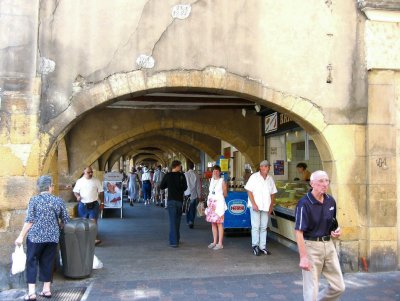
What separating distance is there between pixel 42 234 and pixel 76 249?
0.92 meters

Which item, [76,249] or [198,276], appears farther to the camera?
[198,276]

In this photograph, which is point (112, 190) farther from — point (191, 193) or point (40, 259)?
point (40, 259)

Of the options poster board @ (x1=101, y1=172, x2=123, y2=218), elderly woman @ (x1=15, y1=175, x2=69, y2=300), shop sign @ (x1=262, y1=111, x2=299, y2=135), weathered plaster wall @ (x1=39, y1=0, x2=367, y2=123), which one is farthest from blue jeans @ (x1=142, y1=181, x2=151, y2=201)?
elderly woman @ (x1=15, y1=175, x2=69, y2=300)

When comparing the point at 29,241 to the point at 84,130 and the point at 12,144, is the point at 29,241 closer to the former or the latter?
the point at 12,144

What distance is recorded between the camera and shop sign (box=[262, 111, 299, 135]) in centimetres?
846

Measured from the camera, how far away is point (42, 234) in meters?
4.73

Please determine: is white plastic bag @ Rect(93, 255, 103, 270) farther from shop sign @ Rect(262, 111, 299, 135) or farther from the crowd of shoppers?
shop sign @ Rect(262, 111, 299, 135)

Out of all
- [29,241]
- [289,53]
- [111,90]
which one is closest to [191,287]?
[29,241]

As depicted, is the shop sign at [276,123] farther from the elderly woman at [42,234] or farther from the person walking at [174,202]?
the elderly woman at [42,234]

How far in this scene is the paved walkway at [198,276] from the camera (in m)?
4.99

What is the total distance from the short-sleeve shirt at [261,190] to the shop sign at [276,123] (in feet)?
5.05

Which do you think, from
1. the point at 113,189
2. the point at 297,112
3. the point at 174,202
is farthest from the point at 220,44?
the point at 113,189

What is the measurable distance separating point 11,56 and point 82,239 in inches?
98.5

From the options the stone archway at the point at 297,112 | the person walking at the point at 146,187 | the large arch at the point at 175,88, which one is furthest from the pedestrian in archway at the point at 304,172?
the person walking at the point at 146,187
